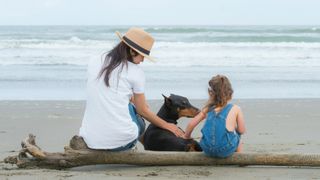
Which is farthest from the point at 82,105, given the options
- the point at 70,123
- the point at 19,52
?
→ the point at 19,52

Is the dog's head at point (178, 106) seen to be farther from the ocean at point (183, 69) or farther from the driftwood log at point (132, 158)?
the ocean at point (183, 69)

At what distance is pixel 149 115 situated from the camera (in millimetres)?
5141

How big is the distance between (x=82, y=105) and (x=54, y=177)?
18.2ft

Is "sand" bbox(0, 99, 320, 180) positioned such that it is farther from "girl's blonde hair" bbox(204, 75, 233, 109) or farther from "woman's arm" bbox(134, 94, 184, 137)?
"girl's blonde hair" bbox(204, 75, 233, 109)

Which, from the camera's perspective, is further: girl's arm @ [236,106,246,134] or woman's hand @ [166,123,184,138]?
woman's hand @ [166,123,184,138]

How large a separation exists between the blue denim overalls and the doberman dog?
358 mm

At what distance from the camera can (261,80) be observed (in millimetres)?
14445

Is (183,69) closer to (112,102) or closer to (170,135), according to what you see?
(170,135)

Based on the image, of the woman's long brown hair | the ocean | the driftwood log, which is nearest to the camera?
the woman's long brown hair

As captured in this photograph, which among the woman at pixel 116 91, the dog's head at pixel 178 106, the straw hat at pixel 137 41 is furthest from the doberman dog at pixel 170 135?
the straw hat at pixel 137 41

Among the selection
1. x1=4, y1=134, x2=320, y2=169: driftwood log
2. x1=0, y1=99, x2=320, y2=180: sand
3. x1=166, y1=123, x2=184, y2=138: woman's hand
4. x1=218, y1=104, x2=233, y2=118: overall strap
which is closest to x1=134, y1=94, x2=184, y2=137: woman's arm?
x1=166, y1=123, x2=184, y2=138: woman's hand

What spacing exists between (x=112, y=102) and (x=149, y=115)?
430mm

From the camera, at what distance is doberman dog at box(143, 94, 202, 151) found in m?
5.43

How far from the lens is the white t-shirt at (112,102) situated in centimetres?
486
